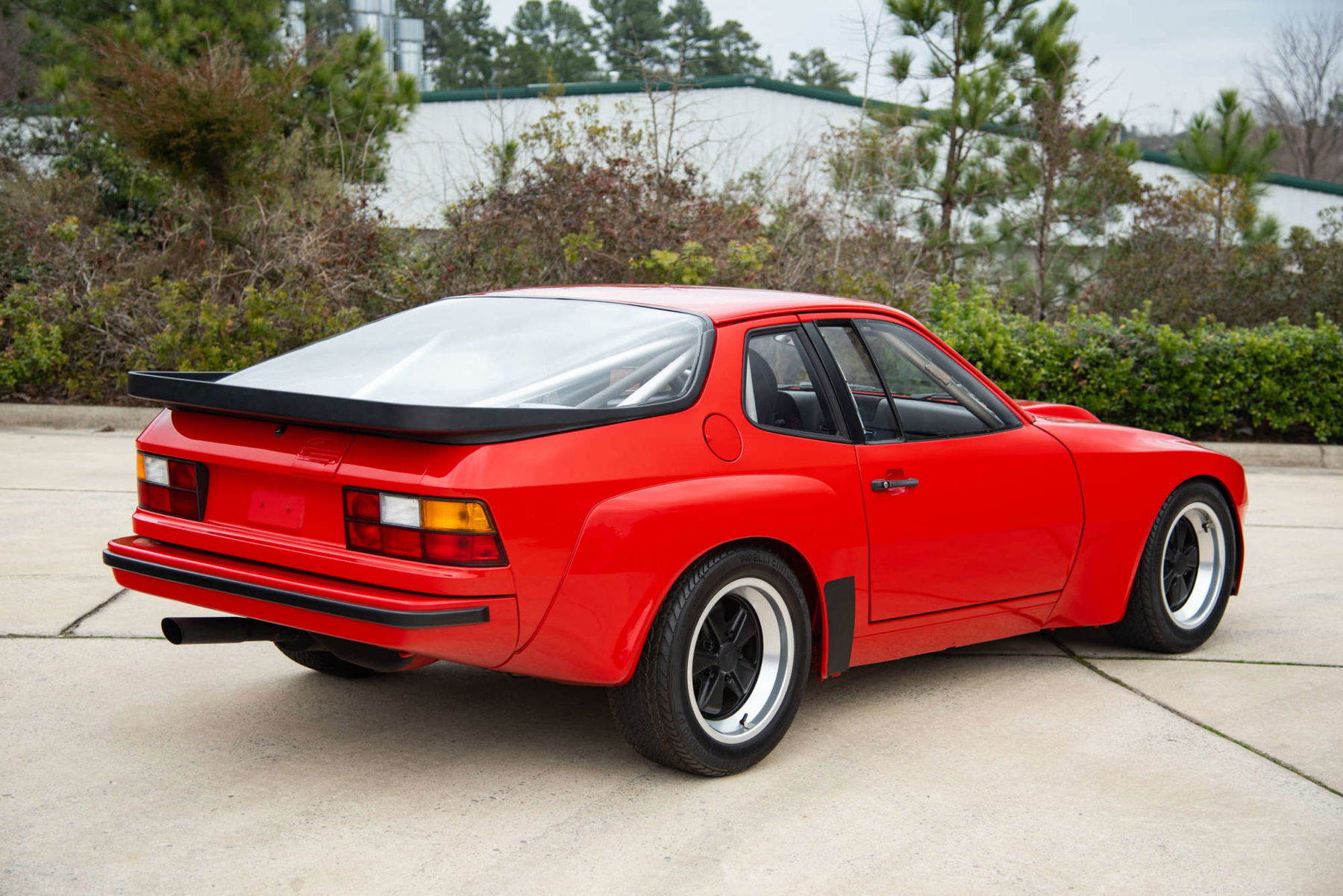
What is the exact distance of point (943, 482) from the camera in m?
4.34

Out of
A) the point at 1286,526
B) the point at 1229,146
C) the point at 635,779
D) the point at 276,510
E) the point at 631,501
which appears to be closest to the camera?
the point at 631,501

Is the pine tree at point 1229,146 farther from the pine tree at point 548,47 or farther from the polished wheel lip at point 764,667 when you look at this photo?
the pine tree at point 548,47

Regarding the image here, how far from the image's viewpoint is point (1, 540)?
6.59 m

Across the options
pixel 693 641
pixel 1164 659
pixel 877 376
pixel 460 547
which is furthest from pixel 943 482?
pixel 460 547

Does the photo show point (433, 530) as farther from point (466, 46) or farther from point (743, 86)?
point (466, 46)

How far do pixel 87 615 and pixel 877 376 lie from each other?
3433mm

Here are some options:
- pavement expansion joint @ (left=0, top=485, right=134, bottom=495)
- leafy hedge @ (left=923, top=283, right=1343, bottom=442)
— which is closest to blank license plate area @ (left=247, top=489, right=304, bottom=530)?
pavement expansion joint @ (left=0, top=485, right=134, bottom=495)

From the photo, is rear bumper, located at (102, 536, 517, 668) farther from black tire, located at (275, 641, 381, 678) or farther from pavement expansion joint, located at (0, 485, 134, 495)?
pavement expansion joint, located at (0, 485, 134, 495)

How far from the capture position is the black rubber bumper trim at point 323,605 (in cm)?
322

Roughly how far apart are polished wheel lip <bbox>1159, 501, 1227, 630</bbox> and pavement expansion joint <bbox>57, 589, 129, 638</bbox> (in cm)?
445

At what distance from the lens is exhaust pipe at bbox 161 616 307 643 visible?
3.64 metres

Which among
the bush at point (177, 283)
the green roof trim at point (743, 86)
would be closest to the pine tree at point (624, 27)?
the green roof trim at point (743, 86)

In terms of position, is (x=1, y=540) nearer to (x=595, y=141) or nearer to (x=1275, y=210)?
(x=595, y=141)

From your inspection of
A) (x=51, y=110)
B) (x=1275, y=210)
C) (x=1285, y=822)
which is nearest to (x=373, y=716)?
(x=1285, y=822)
